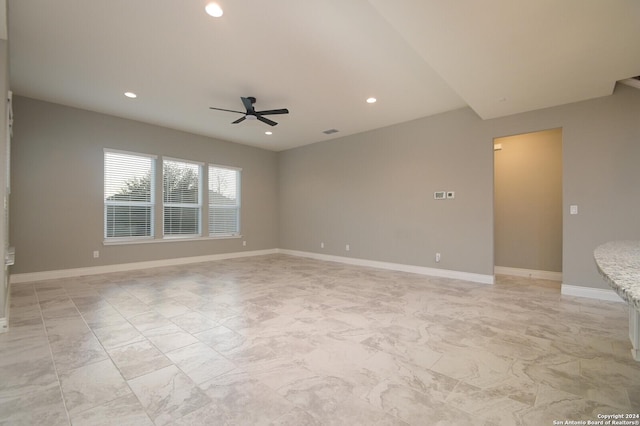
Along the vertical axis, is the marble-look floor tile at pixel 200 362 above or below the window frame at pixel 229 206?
below

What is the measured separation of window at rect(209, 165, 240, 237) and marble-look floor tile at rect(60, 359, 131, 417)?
201 inches

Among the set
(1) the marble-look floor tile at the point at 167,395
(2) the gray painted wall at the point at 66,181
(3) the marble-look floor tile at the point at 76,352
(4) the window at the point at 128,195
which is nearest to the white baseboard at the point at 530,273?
(1) the marble-look floor tile at the point at 167,395

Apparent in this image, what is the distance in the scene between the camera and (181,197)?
6.50m

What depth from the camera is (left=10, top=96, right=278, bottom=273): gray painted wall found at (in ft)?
15.1

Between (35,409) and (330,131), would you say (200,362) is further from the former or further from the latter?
(330,131)

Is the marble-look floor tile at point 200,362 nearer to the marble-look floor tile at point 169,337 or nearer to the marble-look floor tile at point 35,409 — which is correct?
the marble-look floor tile at point 169,337

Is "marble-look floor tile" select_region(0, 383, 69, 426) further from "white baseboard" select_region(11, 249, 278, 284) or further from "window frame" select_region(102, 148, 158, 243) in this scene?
"window frame" select_region(102, 148, 158, 243)

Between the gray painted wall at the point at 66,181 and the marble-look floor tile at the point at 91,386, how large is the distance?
13.2 ft

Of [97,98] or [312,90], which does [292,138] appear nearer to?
[312,90]

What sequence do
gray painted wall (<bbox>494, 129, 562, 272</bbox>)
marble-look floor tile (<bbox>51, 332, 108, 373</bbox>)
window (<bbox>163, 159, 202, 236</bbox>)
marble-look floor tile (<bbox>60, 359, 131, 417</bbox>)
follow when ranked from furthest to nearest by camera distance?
1. window (<bbox>163, 159, 202, 236</bbox>)
2. gray painted wall (<bbox>494, 129, 562, 272</bbox>)
3. marble-look floor tile (<bbox>51, 332, 108, 373</bbox>)
4. marble-look floor tile (<bbox>60, 359, 131, 417</bbox>)

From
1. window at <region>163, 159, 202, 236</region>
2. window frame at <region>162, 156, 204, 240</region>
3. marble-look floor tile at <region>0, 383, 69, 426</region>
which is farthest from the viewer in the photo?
window at <region>163, 159, 202, 236</region>

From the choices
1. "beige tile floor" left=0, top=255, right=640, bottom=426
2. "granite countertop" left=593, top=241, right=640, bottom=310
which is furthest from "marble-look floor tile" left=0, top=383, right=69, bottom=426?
"granite countertop" left=593, top=241, right=640, bottom=310

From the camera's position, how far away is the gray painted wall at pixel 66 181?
4.62 metres

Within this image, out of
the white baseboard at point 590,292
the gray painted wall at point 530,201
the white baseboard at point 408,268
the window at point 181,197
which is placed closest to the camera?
the white baseboard at point 590,292
